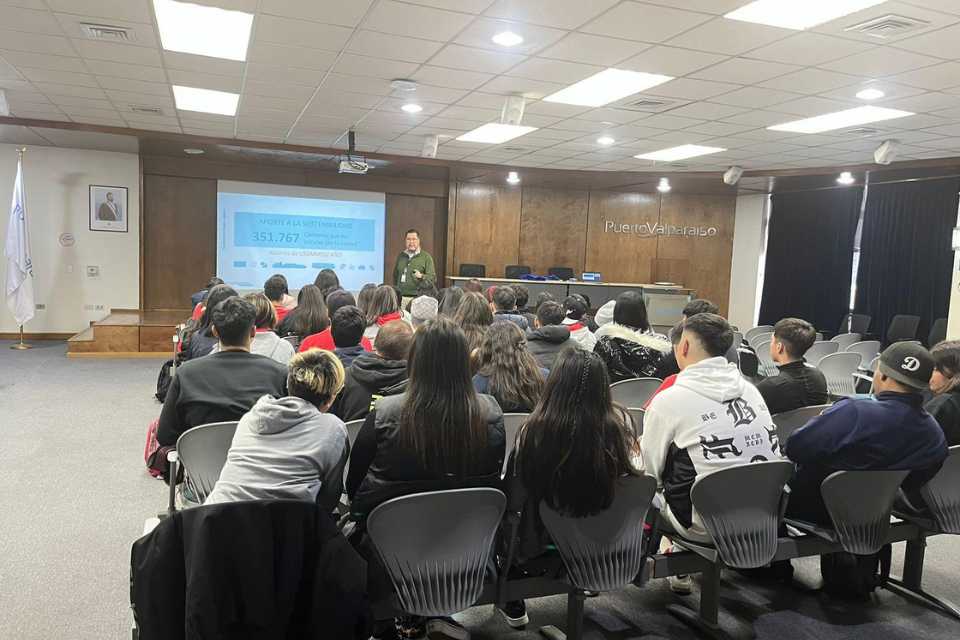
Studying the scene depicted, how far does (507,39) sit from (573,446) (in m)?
3.35

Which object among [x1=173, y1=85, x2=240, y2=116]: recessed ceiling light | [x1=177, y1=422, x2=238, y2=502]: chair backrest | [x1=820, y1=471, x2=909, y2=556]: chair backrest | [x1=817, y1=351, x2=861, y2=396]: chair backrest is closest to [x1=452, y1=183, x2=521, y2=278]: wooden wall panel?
[x1=173, y1=85, x2=240, y2=116]: recessed ceiling light

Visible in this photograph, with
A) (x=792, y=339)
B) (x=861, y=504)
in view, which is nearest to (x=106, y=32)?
(x=792, y=339)

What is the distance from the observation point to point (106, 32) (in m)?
4.73

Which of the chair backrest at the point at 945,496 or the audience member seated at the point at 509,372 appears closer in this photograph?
the chair backrest at the point at 945,496

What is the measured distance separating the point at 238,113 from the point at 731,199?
900 cm

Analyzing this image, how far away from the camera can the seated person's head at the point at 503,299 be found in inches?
206

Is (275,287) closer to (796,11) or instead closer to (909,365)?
(796,11)

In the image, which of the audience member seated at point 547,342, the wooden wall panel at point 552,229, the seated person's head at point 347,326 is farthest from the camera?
the wooden wall panel at point 552,229

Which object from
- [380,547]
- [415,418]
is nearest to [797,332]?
[415,418]

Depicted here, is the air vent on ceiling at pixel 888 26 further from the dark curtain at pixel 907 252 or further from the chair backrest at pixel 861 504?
the dark curtain at pixel 907 252

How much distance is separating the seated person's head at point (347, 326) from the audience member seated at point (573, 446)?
4.88 ft

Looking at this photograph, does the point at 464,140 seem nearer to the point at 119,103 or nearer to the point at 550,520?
the point at 119,103

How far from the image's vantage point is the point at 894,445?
2.59 metres

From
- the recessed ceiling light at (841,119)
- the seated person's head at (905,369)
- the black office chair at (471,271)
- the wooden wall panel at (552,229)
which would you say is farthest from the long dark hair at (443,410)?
the wooden wall panel at (552,229)
